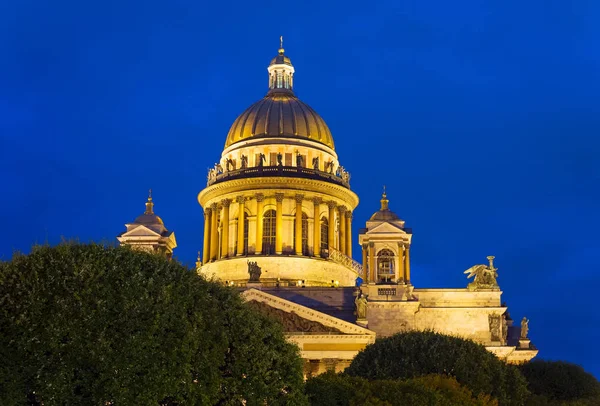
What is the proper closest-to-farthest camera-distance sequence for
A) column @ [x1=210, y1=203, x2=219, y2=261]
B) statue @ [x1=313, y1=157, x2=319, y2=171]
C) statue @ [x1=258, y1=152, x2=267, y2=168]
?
statue @ [x1=258, y1=152, x2=267, y2=168] < statue @ [x1=313, y1=157, x2=319, y2=171] < column @ [x1=210, y1=203, x2=219, y2=261]

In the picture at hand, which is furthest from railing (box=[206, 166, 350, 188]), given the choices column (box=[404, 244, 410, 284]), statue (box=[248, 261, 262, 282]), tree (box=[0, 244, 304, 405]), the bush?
tree (box=[0, 244, 304, 405])

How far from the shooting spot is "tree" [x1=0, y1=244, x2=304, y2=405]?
22453 millimetres

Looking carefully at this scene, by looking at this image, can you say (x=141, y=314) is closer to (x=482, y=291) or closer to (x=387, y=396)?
(x=387, y=396)

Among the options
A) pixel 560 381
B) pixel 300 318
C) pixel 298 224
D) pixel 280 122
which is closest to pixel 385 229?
pixel 300 318

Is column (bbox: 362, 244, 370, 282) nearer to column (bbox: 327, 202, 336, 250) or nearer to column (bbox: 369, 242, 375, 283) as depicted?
column (bbox: 369, 242, 375, 283)

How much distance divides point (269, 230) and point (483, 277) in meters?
18.1

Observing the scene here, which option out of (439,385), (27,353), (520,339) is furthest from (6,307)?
(520,339)

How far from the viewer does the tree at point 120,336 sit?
2245 cm

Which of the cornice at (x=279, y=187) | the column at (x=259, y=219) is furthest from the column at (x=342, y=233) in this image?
the column at (x=259, y=219)

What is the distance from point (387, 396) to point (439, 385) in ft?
14.6

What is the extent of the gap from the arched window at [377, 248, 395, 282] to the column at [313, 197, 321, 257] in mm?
9280

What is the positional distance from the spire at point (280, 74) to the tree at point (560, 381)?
35.7 meters

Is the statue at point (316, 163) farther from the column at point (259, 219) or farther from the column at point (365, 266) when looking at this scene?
the column at point (365, 266)

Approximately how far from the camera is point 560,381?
2115 inches
